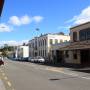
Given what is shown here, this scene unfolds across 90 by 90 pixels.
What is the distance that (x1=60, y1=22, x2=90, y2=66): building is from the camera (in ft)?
177

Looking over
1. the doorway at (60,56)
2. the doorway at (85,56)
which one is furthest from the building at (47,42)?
the doorway at (85,56)

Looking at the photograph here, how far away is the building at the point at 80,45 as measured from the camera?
177 ft

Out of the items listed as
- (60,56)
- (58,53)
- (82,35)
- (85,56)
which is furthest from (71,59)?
(58,53)

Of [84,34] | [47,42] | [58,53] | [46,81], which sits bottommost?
[46,81]

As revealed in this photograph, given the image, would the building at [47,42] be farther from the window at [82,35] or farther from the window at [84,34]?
the window at [84,34]

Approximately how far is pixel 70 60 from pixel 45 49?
24.5 meters

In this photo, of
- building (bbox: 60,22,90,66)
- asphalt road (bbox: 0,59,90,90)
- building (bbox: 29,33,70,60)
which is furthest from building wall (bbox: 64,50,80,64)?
asphalt road (bbox: 0,59,90,90)

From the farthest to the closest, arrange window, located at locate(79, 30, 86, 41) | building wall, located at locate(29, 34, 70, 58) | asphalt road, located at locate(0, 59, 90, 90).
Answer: building wall, located at locate(29, 34, 70, 58), window, located at locate(79, 30, 86, 41), asphalt road, located at locate(0, 59, 90, 90)

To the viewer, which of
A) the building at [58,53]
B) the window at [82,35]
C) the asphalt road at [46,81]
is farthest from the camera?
the building at [58,53]

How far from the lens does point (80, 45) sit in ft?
176

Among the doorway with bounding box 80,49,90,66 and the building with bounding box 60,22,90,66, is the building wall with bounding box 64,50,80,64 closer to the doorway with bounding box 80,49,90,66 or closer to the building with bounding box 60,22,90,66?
the building with bounding box 60,22,90,66

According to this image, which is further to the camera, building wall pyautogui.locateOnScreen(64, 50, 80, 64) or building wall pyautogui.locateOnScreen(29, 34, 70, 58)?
building wall pyautogui.locateOnScreen(29, 34, 70, 58)

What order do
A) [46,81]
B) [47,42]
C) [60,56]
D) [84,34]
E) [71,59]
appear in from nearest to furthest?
[46,81] → [84,34] → [71,59] → [60,56] → [47,42]

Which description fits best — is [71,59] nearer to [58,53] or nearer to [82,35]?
[82,35]
